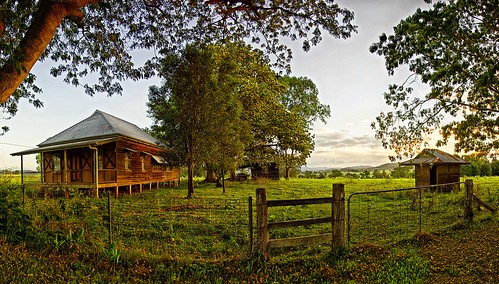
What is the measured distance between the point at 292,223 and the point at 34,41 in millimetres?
6978

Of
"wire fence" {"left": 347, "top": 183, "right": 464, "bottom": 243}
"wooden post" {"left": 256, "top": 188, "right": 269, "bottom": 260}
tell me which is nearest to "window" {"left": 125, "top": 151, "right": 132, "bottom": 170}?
"wire fence" {"left": 347, "top": 183, "right": 464, "bottom": 243}

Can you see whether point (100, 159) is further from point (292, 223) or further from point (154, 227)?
point (292, 223)

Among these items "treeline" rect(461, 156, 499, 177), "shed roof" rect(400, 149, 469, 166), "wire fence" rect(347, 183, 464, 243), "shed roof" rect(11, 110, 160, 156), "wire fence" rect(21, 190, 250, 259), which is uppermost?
"shed roof" rect(11, 110, 160, 156)

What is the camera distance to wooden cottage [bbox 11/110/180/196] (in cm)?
2086

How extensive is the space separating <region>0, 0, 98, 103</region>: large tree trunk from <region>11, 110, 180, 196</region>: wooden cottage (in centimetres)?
1301

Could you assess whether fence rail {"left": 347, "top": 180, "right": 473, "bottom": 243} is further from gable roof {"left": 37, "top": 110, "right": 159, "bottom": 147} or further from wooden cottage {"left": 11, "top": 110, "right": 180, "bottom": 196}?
gable roof {"left": 37, "top": 110, "right": 159, "bottom": 147}

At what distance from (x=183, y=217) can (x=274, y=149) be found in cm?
2408

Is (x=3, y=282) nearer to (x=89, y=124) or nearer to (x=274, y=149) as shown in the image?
(x=89, y=124)

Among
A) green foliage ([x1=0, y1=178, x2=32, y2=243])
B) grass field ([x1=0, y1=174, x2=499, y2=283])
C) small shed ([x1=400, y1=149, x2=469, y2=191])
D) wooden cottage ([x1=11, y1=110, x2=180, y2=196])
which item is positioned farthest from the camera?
small shed ([x1=400, y1=149, x2=469, y2=191])

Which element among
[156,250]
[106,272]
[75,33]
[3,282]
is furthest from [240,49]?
[3,282]

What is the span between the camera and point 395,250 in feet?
23.7

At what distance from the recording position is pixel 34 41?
7090mm

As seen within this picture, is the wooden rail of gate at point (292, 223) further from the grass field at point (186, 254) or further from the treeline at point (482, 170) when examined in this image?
the treeline at point (482, 170)

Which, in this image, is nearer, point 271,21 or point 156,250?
point 156,250
